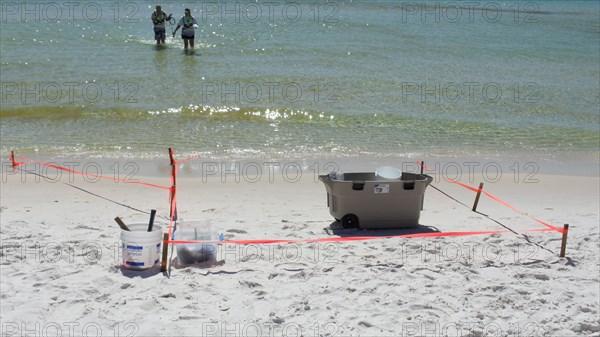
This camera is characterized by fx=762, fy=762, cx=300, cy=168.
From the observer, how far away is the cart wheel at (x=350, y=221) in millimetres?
7148

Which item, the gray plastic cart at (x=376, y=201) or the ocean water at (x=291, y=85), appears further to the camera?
the ocean water at (x=291, y=85)

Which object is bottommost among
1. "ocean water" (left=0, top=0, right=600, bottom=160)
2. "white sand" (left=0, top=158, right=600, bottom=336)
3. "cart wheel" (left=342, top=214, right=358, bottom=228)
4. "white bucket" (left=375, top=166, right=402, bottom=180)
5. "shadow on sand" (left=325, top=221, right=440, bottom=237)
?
"white sand" (left=0, top=158, right=600, bottom=336)

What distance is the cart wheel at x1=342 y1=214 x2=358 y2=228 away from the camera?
715 centimetres

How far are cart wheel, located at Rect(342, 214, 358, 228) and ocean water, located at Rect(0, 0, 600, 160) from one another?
3.77 m

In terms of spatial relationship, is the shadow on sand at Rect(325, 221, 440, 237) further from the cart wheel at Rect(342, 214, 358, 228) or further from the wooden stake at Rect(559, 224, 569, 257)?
the wooden stake at Rect(559, 224, 569, 257)

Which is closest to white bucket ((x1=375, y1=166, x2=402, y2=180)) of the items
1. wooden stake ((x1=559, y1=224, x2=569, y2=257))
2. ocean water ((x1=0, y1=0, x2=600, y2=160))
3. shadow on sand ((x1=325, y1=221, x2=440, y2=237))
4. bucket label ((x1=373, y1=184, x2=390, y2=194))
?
bucket label ((x1=373, y1=184, x2=390, y2=194))

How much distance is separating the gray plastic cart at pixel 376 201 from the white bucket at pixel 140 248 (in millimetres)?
1847

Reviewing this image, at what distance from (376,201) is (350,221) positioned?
1.02 feet

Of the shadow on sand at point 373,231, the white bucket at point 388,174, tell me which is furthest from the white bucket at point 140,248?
the white bucket at point 388,174

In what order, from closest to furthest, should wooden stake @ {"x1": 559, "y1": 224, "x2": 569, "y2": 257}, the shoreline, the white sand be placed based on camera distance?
the white sand → wooden stake @ {"x1": 559, "y1": 224, "x2": 569, "y2": 257} → the shoreline

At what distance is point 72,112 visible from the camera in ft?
43.7

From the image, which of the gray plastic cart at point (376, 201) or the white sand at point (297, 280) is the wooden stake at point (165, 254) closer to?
the white sand at point (297, 280)

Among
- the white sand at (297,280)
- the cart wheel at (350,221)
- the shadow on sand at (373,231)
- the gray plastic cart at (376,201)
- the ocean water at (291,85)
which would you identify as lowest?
the white sand at (297,280)

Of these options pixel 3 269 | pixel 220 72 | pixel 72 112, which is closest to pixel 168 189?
pixel 3 269
